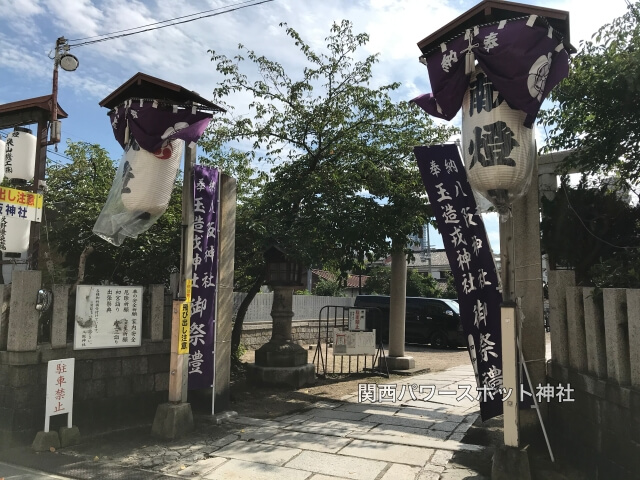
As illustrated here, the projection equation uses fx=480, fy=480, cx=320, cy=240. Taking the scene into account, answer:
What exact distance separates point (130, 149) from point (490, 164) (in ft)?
15.9

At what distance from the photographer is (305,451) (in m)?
6.05

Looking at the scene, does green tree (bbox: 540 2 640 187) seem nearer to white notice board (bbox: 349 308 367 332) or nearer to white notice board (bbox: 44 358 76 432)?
white notice board (bbox: 349 308 367 332)

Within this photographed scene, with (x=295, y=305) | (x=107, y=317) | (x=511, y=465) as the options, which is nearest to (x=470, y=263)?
(x=511, y=465)

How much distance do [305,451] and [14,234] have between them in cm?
512

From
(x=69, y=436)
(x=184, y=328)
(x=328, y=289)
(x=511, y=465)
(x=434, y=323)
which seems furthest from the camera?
(x=328, y=289)

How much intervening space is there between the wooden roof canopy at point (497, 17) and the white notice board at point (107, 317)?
5.51 metres

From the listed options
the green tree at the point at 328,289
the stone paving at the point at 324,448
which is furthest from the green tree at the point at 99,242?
the green tree at the point at 328,289

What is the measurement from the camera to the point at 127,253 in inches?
358

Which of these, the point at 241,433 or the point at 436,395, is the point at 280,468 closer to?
the point at 241,433

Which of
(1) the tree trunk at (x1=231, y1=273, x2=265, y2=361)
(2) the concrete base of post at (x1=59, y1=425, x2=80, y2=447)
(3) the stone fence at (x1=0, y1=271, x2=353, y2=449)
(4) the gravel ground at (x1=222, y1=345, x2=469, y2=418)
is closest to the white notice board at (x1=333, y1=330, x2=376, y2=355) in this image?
(4) the gravel ground at (x1=222, y1=345, x2=469, y2=418)

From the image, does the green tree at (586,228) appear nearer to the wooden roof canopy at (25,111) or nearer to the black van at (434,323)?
the wooden roof canopy at (25,111)

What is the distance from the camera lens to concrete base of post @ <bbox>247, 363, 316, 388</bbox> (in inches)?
394

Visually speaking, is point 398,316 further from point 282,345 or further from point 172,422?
point 172,422

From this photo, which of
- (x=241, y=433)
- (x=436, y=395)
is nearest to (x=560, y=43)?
(x=241, y=433)
